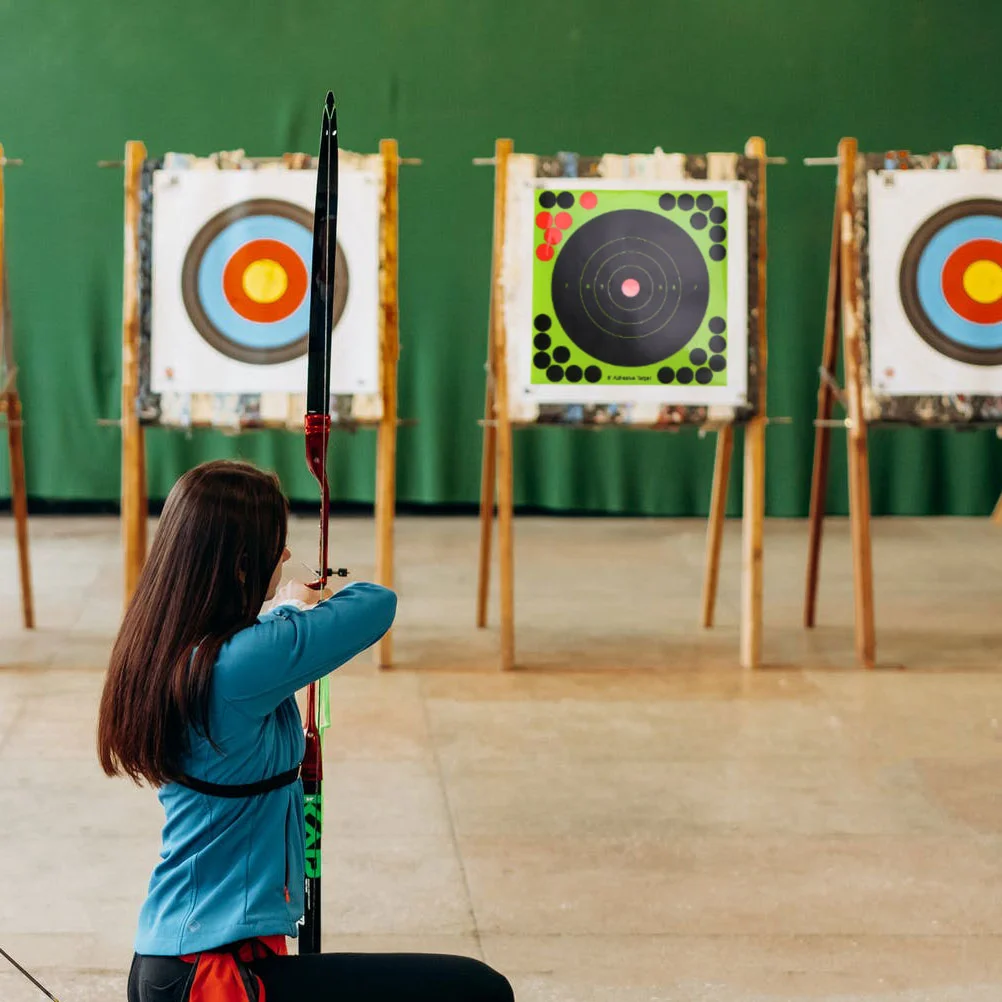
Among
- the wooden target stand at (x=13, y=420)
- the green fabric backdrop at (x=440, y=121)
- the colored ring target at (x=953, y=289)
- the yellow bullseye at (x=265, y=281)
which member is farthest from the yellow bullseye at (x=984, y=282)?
the wooden target stand at (x=13, y=420)

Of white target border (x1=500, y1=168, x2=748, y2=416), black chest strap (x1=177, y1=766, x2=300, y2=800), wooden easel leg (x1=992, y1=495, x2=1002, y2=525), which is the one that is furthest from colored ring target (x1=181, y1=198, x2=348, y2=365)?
wooden easel leg (x1=992, y1=495, x2=1002, y2=525)

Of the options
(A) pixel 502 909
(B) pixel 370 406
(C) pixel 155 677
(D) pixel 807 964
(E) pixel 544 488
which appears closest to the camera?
(C) pixel 155 677

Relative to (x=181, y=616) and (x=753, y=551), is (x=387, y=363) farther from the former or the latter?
(x=181, y=616)

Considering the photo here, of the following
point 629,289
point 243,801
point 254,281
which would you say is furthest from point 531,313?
point 243,801

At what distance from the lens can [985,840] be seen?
2.34 m

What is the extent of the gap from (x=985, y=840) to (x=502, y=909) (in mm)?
785

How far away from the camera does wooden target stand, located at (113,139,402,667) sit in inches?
131

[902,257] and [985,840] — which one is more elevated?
[902,257]

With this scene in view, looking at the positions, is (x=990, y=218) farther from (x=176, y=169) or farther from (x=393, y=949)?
(x=393, y=949)

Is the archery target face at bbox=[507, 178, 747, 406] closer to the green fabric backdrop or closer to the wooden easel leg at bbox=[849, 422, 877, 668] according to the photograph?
the wooden easel leg at bbox=[849, 422, 877, 668]

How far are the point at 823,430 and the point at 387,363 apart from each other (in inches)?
42.3

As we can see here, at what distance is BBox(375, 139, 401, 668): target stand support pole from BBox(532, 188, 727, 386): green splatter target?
311mm

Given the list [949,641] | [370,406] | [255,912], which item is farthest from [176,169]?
[255,912]

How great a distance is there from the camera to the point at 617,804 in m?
2.49
